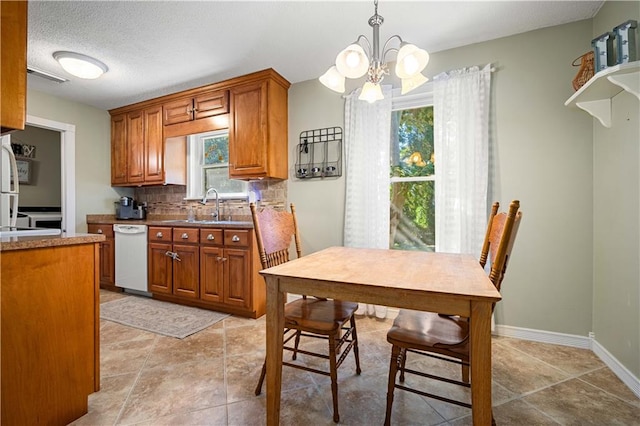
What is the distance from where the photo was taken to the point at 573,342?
2.11 metres

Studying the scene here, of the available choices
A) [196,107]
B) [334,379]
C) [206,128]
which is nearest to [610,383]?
[334,379]

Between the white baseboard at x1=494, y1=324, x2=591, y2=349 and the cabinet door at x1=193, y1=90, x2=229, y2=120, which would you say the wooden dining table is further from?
the cabinet door at x1=193, y1=90, x2=229, y2=120

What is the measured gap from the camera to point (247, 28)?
219 cm

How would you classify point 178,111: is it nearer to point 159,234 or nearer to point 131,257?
point 159,234

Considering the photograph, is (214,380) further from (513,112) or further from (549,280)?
(513,112)

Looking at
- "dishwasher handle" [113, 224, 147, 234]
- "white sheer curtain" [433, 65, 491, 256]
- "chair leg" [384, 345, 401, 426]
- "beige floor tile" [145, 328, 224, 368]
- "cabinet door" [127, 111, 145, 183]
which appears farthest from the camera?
"cabinet door" [127, 111, 145, 183]

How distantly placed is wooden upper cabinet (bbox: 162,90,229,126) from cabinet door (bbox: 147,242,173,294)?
1499 millimetres

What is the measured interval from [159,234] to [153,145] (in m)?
1.26

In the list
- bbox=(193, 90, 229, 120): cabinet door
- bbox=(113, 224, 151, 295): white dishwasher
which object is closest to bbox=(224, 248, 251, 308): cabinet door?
bbox=(113, 224, 151, 295): white dishwasher

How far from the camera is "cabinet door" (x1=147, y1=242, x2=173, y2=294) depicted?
3.02 meters

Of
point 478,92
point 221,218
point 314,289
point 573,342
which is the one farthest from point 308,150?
point 573,342

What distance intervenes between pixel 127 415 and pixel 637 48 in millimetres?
3394

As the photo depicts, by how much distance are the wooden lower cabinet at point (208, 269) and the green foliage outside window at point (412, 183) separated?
4.75ft

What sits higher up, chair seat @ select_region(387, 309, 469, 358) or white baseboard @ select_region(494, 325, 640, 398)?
chair seat @ select_region(387, 309, 469, 358)
